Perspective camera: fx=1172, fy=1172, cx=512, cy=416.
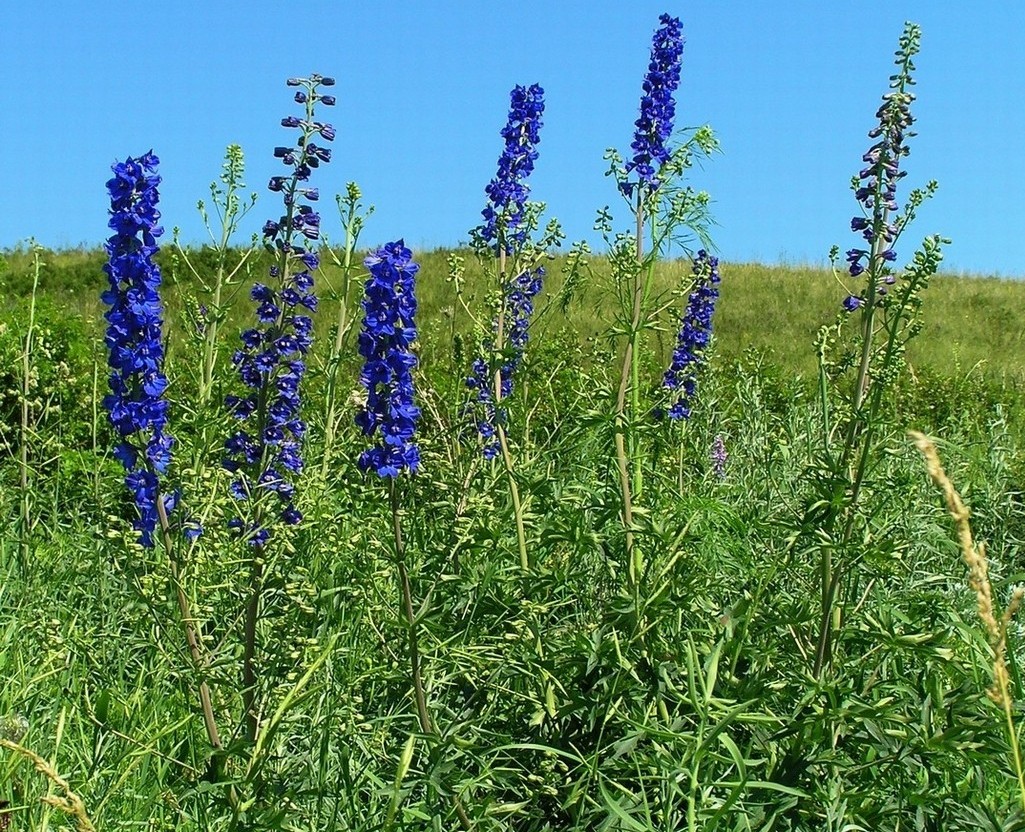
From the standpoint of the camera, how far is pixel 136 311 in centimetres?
348

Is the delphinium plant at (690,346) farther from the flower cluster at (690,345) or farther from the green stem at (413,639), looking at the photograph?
the green stem at (413,639)

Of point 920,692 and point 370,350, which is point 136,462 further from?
point 920,692

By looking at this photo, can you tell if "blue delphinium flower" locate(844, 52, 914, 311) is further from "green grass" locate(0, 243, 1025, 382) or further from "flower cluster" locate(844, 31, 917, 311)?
"green grass" locate(0, 243, 1025, 382)

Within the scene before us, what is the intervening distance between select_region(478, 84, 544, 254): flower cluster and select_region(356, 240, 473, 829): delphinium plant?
7.32ft

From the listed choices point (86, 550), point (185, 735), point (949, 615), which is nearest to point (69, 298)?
point (86, 550)

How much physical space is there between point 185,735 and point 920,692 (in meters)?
2.35

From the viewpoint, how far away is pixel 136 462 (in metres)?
3.63

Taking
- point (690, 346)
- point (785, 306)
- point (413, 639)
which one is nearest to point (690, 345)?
point (690, 346)

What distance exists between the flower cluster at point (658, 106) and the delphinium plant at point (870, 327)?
93 cm

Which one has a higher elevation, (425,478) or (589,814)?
(425,478)

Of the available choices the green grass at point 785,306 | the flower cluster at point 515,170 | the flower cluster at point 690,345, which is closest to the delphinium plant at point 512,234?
the flower cluster at point 515,170

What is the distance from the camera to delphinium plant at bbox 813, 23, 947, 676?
11.2ft

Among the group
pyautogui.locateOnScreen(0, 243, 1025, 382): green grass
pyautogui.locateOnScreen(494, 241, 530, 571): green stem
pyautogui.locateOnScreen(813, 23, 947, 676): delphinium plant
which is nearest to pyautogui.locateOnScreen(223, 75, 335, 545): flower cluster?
pyautogui.locateOnScreen(494, 241, 530, 571): green stem

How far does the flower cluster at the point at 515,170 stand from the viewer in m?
5.32
